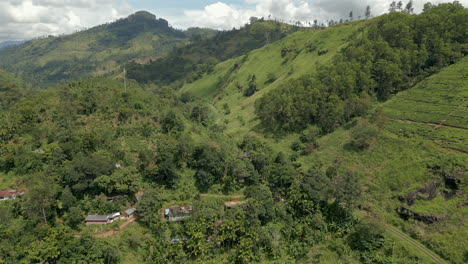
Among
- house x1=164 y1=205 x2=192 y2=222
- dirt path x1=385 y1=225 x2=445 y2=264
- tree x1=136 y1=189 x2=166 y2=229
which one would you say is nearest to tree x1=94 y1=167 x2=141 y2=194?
tree x1=136 y1=189 x2=166 y2=229

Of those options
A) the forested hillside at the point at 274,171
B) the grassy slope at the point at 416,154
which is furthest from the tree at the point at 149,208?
the grassy slope at the point at 416,154

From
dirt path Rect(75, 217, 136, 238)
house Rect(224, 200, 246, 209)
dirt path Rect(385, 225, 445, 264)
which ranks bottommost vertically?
dirt path Rect(385, 225, 445, 264)

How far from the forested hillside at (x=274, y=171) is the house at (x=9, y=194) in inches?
60.2

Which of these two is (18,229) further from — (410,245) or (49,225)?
(410,245)

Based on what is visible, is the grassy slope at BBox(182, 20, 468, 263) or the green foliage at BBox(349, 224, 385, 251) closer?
the green foliage at BBox(349, 224, 385, 251)

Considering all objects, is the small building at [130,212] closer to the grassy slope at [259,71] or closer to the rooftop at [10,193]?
the rooftop at [10,193]

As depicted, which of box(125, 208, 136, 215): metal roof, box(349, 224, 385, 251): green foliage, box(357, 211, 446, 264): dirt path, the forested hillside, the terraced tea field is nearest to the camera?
box(357, 211, 446, 264): dirt path

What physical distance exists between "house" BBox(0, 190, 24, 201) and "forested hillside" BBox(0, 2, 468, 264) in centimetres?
153

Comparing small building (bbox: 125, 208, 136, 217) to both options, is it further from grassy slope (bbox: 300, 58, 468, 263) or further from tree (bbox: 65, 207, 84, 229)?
grassy slope (bbox: 300, 58, 468, 263)

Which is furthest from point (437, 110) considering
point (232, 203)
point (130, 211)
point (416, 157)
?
point (130, 211)

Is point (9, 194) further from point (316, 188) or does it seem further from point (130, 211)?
point (316, 188)

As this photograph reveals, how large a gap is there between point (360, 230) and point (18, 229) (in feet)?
163

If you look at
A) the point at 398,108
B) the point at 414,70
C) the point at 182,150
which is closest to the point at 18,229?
the point at 182,150

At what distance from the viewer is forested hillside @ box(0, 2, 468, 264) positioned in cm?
3888
